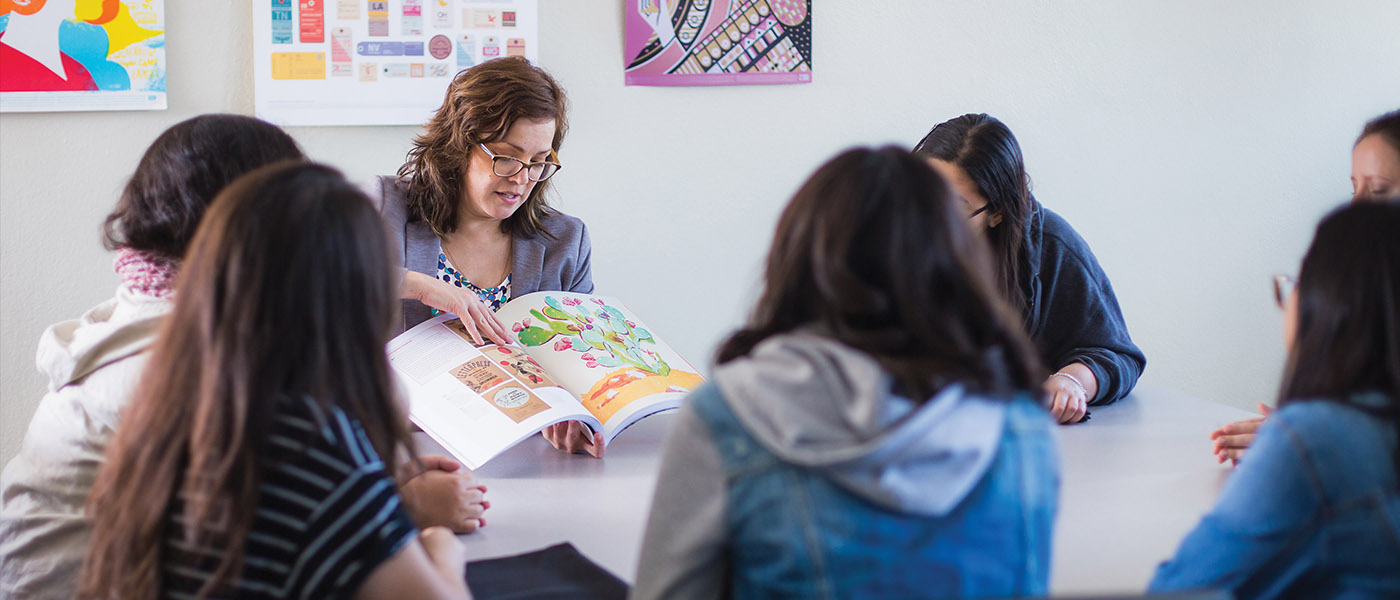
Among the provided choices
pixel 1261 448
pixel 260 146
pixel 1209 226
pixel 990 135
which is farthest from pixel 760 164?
pixel 1261 448

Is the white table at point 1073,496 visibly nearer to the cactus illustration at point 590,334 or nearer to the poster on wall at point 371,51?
the cactus illustration at point 590,334

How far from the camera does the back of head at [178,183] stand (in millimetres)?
1088

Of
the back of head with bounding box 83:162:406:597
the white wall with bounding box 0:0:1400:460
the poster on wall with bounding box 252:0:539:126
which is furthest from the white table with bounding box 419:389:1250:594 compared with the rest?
the poster on wall with bounding box 252:0:539:126

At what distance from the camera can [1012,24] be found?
107 inches

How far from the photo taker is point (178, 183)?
1.09 m

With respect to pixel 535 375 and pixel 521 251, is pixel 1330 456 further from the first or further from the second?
pixel 521 251

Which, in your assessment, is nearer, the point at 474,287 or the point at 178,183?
the point at 178,183

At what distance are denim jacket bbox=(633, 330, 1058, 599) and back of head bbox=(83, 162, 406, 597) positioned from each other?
0.97 ft

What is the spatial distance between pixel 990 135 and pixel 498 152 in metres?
0.84

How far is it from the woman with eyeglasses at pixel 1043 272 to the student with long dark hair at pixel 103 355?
3.64 feet

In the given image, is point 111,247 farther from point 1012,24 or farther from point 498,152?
A: point 1012,24

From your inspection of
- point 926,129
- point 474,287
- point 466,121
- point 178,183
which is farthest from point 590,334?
point 926,129

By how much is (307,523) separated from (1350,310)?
89 cm

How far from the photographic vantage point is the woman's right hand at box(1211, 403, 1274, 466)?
1.41 m
